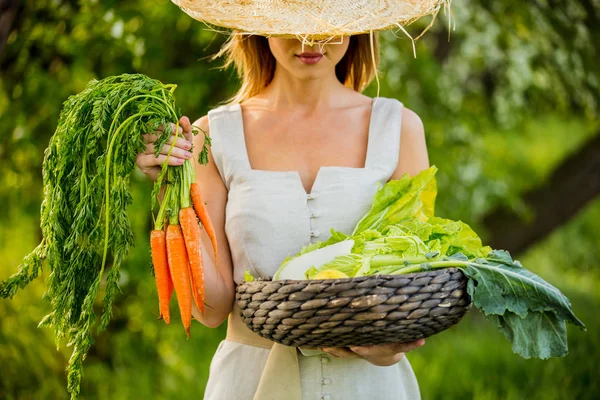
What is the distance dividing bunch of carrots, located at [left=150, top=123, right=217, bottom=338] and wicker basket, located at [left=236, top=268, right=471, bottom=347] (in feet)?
0.86

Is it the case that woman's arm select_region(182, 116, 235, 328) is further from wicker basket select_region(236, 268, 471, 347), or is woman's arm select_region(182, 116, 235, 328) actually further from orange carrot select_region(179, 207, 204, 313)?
wicker basket select_region(236, 268, 471, 347)

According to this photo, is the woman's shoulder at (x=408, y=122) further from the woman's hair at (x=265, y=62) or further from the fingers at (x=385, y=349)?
the fingers at (x=385, y=349)

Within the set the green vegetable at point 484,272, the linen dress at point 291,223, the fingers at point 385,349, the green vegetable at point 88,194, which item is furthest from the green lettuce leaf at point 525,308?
the green vegetable at point 88,194

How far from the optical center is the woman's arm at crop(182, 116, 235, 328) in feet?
8.38

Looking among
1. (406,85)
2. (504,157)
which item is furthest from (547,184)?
(406,85)

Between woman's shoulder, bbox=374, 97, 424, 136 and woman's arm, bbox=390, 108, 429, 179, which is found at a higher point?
woman's shoulder, bbox=374, 97, 424, 136

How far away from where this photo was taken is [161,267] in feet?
7.76

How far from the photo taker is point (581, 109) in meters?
6.11

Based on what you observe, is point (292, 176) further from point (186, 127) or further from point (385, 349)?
point (385, 349)

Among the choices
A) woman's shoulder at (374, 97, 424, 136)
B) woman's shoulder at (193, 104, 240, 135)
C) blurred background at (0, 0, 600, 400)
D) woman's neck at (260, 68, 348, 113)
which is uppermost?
woman's shoulder at (374, 97, 424, 136)

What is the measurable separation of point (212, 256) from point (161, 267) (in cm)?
27

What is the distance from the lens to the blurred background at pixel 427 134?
4441 millimetres

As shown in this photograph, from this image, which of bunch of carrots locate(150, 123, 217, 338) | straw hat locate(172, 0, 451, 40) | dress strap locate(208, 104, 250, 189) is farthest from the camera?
dress strap locate(208, 104, 250, 189)

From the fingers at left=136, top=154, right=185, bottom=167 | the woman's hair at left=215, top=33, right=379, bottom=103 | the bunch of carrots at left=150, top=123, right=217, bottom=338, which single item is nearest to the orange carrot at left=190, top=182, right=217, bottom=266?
the bunch of carrots at left=150, top=123, right=217, bottom=338
